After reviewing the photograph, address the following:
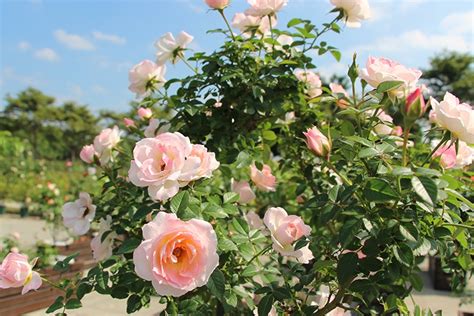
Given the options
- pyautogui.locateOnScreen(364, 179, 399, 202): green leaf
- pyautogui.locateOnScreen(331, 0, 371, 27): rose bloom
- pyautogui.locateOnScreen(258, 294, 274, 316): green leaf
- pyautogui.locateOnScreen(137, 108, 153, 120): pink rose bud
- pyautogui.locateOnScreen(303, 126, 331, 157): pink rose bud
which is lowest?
pyautogui.locateOnScreen(258, 294, 274, 316): green leaf

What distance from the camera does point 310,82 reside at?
158cm

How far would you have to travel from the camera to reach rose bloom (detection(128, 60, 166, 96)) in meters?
1.49

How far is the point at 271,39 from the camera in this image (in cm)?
141

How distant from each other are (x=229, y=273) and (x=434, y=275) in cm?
383

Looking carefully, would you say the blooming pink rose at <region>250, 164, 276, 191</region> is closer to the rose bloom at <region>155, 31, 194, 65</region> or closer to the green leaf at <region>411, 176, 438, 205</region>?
the rose bloom at <region>155, 31, 194, 65</region>

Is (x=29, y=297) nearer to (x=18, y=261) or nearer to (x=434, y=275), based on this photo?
(x=18, y=261)

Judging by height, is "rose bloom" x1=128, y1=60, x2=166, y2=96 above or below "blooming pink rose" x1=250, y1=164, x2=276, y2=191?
above

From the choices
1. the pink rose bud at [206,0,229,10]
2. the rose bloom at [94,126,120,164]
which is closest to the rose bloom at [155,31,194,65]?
the pink rose bud at [206,0,229,10]

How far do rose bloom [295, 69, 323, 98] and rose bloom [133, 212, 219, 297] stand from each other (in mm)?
913

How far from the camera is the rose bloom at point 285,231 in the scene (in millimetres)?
966

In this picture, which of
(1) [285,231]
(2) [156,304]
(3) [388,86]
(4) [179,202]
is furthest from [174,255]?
(2) [156,304]

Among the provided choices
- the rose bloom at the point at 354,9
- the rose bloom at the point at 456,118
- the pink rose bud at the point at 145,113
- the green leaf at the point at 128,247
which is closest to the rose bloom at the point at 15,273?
the green leaf at the point at 128,247

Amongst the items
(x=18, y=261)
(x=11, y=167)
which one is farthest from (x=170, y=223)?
(x=11, y=167)

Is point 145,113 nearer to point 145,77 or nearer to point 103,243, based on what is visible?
point 145,77
